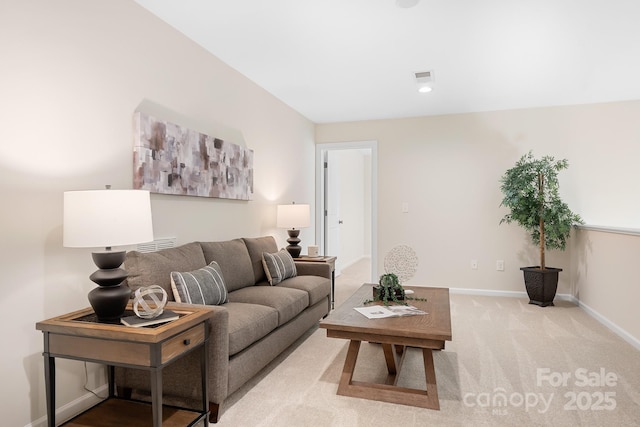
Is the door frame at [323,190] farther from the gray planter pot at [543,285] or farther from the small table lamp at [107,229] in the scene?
the small table lamp at [107,229]

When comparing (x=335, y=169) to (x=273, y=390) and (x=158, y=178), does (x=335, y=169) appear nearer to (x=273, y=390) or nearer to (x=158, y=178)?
(x=158, y=178)

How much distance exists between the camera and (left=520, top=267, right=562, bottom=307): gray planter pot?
4.40 meters

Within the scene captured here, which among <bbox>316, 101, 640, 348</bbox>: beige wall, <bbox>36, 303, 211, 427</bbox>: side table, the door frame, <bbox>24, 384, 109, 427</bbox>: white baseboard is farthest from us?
the door frame

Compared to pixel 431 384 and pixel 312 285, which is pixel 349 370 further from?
pixel 312 285

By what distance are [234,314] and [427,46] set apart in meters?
2.55

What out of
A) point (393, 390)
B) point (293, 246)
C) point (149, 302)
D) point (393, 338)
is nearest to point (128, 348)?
point (149, 302)

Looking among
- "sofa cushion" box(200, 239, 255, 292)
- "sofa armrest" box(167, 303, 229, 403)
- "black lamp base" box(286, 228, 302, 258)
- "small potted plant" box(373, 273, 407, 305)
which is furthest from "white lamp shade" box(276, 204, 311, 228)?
"sofa armrest" box(167, 303, 229, 403)

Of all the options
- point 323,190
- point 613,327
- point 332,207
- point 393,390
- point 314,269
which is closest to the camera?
point 393,390

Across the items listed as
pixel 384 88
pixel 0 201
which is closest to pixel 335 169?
pixel 384 88

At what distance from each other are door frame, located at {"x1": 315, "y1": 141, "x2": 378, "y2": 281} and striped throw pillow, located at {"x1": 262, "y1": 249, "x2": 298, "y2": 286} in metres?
2.18

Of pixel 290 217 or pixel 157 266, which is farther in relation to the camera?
pixel 290 217

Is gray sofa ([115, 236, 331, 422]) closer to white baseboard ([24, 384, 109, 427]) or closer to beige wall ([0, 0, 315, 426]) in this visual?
white baseboard ([24, 384, 109, 427])

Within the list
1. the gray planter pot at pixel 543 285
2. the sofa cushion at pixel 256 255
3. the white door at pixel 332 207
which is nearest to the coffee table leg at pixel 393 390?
the sofa cushion at pixel 256 255

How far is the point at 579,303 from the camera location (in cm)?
445
